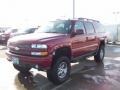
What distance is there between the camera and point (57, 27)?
787 centimetres

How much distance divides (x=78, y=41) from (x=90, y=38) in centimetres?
112

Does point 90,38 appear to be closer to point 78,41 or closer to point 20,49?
point 78,41

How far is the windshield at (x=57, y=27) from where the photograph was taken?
7633mm

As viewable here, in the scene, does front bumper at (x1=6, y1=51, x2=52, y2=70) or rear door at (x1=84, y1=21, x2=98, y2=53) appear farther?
rear door at (x1=84, y1=21, x2=98, y2=53)

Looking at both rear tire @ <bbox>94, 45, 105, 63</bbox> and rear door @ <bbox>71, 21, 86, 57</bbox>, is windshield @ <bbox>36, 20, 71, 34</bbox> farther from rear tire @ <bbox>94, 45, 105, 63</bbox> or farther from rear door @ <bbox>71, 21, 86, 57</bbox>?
rear tire @ <bbox>94, 45, 105, 63</bbox>

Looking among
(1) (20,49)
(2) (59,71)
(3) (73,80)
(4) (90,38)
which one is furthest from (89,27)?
(1) (20,49)

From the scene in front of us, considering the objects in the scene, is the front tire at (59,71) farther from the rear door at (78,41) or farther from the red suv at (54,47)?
the rear door at (78,41)

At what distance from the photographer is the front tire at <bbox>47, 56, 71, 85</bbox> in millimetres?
6674

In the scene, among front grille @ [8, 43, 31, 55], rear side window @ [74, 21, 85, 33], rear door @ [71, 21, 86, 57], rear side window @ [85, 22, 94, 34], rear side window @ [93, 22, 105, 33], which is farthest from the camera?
rear side window @ [93, 22, 105, 33]

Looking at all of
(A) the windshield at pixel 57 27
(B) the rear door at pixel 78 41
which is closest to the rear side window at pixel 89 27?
(B) the rear door at pixel 78 41

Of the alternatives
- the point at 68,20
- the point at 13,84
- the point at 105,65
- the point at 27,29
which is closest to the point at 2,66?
the point at 13,84

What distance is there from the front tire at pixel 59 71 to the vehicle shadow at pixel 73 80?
165 millimetres

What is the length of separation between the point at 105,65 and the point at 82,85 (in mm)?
3303

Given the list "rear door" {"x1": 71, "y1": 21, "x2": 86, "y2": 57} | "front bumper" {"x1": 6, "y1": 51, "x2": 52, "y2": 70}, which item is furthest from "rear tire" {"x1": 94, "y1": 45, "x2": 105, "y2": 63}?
"front bumper" {"x1": 6, "y1": 51, "x2": 52, "y2": 70}
